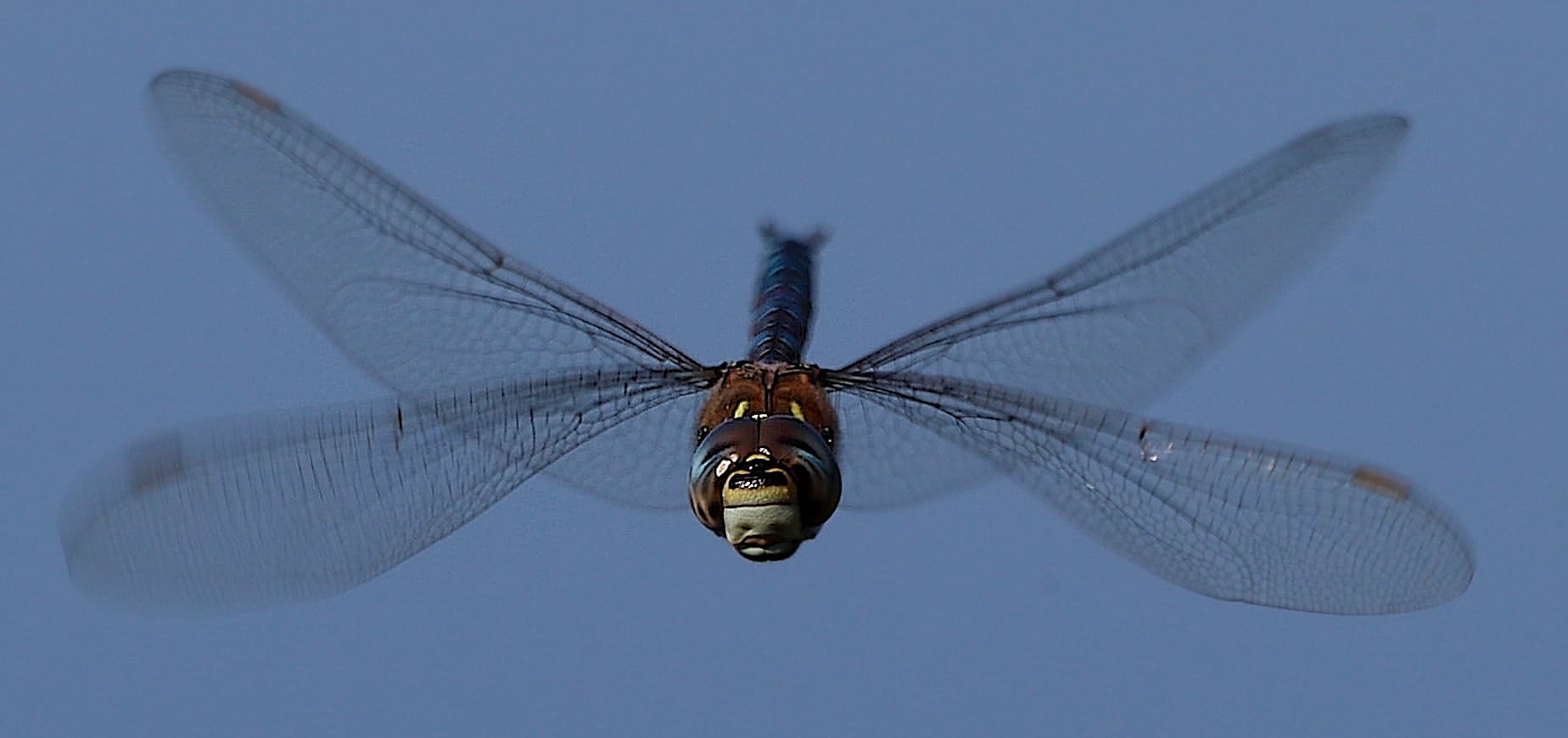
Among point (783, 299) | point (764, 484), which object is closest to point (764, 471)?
point (764, 484)

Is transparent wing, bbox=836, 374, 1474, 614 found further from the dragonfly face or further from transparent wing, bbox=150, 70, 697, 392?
transparent wing, bbox=150, 70, 697, 392

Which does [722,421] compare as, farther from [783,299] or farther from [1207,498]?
→ [1207,498]

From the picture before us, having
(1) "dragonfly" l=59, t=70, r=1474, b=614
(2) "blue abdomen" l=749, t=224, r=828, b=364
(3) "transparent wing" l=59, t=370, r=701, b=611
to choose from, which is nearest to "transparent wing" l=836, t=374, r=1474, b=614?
(1) "dragonfly" l=59, t=70, r=1474, b=614

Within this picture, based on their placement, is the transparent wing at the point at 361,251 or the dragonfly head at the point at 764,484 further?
the transparent wing at the point at 361,251

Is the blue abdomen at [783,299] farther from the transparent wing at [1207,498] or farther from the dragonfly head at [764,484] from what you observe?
the dragonfly head at [764,484]

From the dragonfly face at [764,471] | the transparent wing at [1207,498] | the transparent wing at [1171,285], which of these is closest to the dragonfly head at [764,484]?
the dragonfly face at [764,471]

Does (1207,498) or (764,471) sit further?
(1207,498)

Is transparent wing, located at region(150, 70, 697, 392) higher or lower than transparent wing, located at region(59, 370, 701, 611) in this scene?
higher
